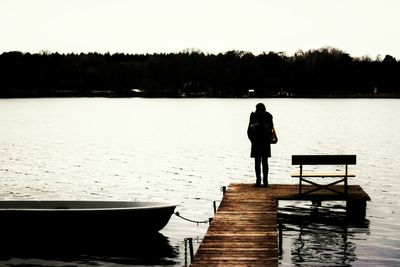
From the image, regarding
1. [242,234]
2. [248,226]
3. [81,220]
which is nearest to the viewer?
[242,234]

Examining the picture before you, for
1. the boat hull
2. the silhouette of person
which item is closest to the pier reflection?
the silhouette of person

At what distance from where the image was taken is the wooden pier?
1393cm

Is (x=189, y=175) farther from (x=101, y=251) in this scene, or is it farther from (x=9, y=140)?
(x=9, y=140)

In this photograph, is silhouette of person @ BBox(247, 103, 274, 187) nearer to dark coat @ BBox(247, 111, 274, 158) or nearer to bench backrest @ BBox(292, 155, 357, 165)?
dark coat @ BBox(247, 111, 274, 158)

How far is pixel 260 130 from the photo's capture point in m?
20.7

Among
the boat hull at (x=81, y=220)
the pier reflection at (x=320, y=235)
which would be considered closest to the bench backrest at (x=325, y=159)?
the pier reflection at (x=320, y=235)

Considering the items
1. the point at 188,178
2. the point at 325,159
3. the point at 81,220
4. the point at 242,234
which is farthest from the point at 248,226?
the point at 188,178

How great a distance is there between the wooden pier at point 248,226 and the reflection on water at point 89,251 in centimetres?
200

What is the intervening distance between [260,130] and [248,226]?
15.2ft

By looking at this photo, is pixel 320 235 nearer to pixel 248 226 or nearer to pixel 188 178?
pixel 248 226

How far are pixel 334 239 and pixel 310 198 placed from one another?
1567 millimetres

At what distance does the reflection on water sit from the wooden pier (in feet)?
6.57

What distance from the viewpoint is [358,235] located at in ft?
67.0

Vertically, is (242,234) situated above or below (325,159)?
below
